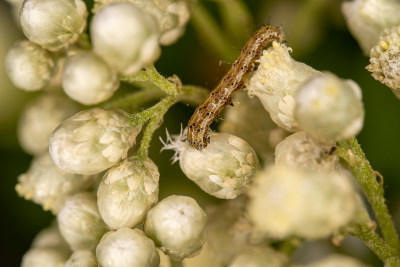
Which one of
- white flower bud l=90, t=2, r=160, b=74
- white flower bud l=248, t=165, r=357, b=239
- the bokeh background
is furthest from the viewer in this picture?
the bokeh background

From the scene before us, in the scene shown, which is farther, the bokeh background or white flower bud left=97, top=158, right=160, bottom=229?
the bokeh background

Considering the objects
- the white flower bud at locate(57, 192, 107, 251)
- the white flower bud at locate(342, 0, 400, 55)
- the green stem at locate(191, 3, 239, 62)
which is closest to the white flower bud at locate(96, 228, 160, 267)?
the white flower bud at locate(57, 192, 107, 251)

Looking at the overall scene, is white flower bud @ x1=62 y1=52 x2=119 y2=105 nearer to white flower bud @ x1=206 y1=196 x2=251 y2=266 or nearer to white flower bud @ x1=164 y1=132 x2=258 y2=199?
white flower bud @ x1=164 y1=132 x2=258 y2=199

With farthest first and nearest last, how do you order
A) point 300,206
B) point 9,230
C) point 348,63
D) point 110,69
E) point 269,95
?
point 9,230 → point 348,63 → point 269,95 → point 110,69 → point 300,206

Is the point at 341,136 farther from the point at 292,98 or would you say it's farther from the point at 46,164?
the point at 46,164

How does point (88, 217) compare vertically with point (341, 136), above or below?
below

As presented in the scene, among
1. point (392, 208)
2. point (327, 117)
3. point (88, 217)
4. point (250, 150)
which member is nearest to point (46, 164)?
point (88, 217)

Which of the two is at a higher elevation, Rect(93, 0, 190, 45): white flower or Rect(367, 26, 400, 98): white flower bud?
Answer: Rect(367, 26, 400, 98): white flower bud
